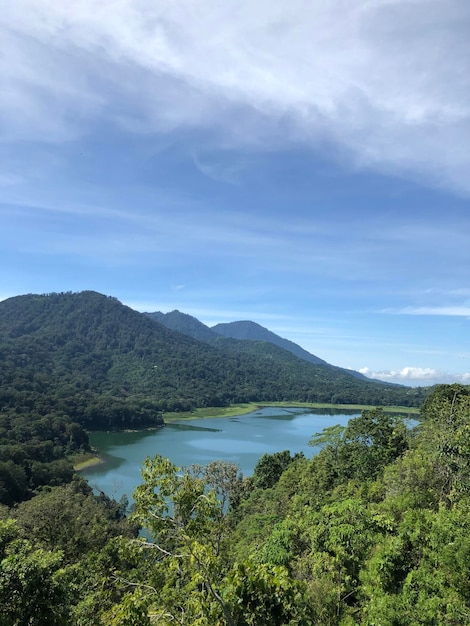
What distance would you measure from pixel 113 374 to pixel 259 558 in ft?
457

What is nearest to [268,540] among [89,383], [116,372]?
[89,383]

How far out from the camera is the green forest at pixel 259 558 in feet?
16.3

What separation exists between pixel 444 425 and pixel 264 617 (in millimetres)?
14344

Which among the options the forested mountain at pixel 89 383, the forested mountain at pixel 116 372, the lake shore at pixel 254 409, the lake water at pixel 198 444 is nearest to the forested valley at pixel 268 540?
the forested mountain at pixel 89 383

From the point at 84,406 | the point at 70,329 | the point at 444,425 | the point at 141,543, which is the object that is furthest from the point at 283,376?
the point at 141,543

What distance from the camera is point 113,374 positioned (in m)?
142

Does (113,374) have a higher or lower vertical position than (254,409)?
higher

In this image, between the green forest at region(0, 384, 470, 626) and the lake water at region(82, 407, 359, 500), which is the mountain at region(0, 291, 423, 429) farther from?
the green forest at region(0, 384, 470, 626)

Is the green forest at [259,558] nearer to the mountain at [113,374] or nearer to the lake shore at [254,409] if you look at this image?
the mountain at [113,374]

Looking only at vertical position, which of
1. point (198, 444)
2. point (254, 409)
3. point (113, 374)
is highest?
point (113, 374)

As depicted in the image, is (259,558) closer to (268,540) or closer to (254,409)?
(268,540)

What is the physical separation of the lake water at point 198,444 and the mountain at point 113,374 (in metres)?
9.97

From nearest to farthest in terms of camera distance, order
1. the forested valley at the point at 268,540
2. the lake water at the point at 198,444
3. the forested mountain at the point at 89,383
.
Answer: the forested valley at the point at 268,540
the lake water at the point at 198,444
the forested mountain at the point at 89,383

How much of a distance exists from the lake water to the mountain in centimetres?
997
